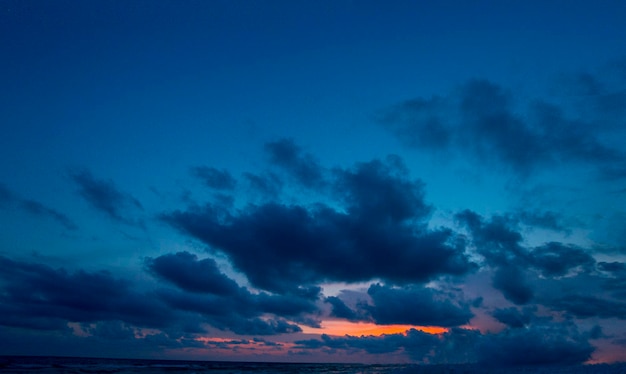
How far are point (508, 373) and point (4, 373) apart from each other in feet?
287

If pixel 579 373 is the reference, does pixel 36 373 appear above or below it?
below

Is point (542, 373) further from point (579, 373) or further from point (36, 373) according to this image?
point (36, 373)

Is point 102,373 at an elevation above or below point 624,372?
below

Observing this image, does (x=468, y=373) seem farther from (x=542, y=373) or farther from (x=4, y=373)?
(x=4, y=373)

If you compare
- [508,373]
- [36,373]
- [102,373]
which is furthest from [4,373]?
[508,373]

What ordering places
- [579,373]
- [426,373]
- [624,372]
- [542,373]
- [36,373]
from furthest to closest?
1. [36,373]
2. [426,373]
3. [542,373]
4. [579,373]
5. [624,372]

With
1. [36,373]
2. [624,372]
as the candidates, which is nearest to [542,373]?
[624,372]

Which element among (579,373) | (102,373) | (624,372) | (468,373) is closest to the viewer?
(624,372)

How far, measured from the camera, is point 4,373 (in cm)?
8075

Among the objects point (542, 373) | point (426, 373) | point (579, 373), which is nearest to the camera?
point (579, 373)

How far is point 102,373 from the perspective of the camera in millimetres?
91438

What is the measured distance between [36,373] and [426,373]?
72.6 metres

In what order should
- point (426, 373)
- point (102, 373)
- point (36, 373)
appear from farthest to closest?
point (102, 373), point (36, 373), point (426, 373)

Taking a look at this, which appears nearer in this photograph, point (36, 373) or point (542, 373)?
point (542, 373)
